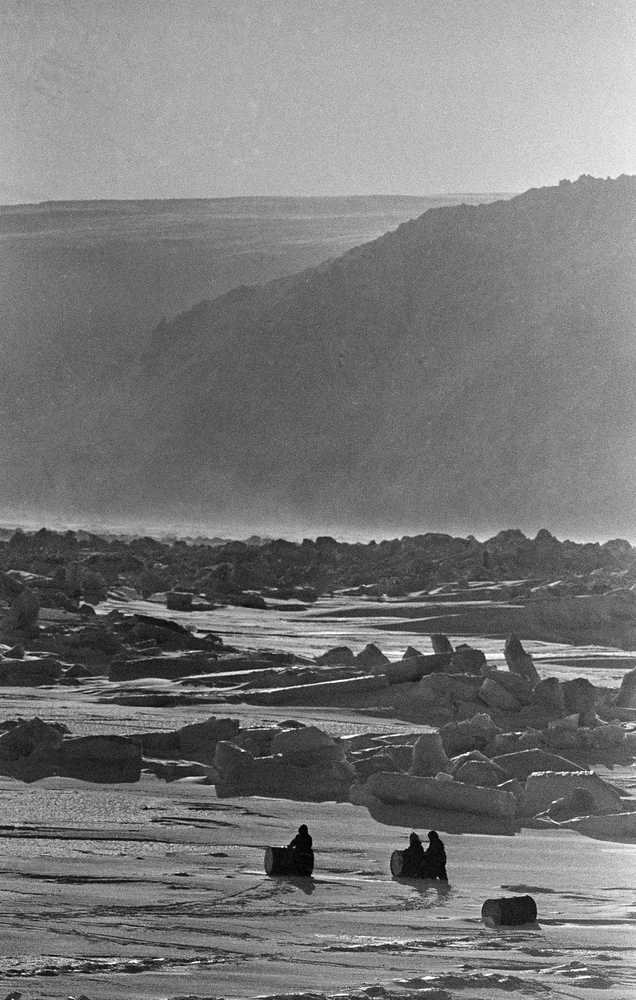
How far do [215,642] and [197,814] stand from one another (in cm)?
609

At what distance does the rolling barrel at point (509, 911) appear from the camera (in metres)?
4.22

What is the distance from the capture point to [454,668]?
989 centimetres

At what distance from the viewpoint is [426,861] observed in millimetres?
4852

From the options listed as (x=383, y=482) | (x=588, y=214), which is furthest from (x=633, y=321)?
(x=383, y=482)

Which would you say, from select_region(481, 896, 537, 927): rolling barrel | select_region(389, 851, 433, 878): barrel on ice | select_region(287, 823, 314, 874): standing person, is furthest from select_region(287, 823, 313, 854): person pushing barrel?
select_region(481, 896, 537, 927): rolling barrel

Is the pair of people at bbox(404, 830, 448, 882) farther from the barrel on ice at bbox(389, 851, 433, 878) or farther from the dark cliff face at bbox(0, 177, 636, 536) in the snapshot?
the dark cliff face at bbox(0, 177, 636, 536)

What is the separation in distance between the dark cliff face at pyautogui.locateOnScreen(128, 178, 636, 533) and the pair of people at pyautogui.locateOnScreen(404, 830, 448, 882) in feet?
113

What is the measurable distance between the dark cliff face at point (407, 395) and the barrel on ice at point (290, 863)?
1349 inches

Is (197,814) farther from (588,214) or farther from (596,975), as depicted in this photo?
(588,214)

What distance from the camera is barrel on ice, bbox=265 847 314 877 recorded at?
4.79 m

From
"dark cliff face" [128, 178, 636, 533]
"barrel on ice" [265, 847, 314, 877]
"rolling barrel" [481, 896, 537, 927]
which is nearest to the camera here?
"rolling barrel" [481, 896, 537, 927]

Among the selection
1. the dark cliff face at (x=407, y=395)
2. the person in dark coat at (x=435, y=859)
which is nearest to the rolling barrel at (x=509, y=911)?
the person in dark coat at (x=435, y=859)

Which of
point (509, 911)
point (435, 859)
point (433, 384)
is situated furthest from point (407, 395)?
point (509, 911)

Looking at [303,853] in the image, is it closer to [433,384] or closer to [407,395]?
[433,384]
